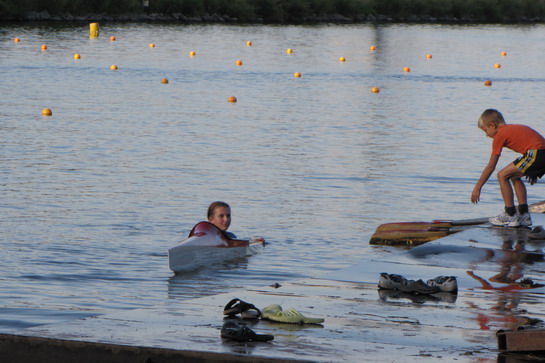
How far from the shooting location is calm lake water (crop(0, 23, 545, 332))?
40.2 feet

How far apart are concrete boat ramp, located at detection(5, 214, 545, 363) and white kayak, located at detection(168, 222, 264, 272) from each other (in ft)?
7.11

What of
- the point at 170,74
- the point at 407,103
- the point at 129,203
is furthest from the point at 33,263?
the point at 170,74

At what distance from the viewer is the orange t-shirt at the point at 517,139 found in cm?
1259

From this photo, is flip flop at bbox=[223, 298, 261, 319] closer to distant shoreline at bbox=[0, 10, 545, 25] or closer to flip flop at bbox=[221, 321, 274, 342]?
flip flop at bbox=[221, 321, 274, 342]

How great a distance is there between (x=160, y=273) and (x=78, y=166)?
775 centimetres

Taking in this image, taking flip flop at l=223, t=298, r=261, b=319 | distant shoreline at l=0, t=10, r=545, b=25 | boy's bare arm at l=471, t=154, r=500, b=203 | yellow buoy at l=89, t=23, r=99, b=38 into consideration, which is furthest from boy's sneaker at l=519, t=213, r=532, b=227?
distant shoreline at l=0, t=10, r=545, b=25

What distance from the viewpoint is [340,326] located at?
25.9ft

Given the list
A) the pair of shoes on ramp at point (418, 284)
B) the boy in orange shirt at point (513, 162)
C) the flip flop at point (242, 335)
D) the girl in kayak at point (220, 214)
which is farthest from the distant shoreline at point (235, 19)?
the flip flop at point (242, 335)

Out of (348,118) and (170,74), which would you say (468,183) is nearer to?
(348,118)

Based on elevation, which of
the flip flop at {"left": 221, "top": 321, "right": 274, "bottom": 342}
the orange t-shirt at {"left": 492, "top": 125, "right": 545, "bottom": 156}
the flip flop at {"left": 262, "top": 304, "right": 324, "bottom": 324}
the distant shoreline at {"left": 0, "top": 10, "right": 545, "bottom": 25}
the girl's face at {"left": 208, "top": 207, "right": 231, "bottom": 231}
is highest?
the distant shoreline at {"left": 0, "top": 10, "right": 545, "bottom": 25}

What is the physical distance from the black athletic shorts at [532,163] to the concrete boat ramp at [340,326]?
215cm

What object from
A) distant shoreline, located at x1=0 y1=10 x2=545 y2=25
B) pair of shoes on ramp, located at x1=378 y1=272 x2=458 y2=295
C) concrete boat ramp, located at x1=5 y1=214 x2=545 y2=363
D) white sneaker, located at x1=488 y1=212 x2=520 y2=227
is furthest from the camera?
distant shoreline, located at x1=0 y1=10 x2=545 y2=25

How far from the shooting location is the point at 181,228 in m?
14.7

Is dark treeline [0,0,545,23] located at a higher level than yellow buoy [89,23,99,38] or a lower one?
higher
